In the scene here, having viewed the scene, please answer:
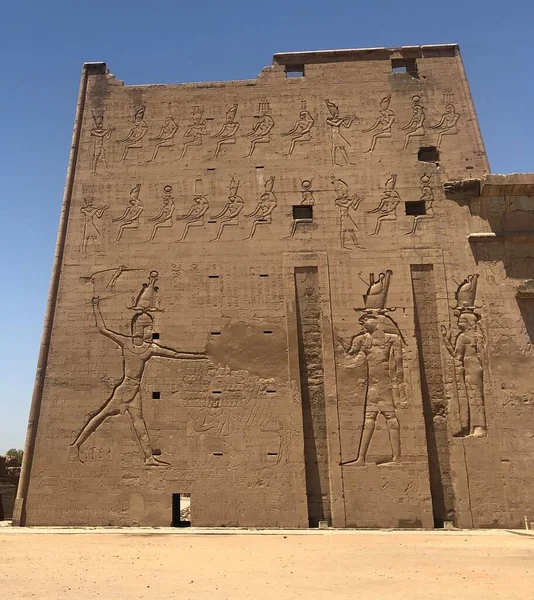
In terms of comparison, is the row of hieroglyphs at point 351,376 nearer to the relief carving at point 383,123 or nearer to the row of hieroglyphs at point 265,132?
the relief carving at point 383,123

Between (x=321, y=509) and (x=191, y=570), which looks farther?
(x=321, y=509)

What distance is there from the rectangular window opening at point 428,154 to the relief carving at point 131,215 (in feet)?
21.5

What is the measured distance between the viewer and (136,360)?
41.0 feet

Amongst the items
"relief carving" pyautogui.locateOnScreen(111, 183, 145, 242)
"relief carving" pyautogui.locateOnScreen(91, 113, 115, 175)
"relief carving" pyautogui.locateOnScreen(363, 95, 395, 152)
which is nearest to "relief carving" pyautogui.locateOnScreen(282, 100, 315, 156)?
"relief carving" pyautogui.locateOnScreen(363, 95, 395, 152)

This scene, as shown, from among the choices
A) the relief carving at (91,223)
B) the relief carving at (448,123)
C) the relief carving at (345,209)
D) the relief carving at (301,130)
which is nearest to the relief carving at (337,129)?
the relief carving at (301,130)

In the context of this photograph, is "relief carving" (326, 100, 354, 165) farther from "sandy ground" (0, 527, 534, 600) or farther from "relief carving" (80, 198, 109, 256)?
"sandy ground" (0, 527, 534, 600)

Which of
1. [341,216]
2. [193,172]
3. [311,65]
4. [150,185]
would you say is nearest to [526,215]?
[341,216]

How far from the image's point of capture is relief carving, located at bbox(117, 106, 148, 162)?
14.0 metres

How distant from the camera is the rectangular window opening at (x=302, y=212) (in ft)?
43.9

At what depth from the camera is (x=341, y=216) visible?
13.2 meters

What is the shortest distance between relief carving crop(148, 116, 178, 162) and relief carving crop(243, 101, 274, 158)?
1.73 metres

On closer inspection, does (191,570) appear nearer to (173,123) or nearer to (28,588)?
(28,588)

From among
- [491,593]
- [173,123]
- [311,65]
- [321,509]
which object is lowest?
[491,593]

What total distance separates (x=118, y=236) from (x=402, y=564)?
9278 millimetres
